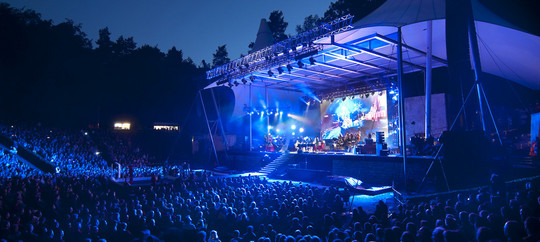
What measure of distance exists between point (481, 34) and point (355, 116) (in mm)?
12252

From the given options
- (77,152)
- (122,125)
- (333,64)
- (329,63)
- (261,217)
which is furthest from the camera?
(122,125)

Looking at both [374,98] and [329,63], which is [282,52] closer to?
[329,63]

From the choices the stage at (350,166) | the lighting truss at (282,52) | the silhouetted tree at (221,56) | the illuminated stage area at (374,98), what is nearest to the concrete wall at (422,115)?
the illuminated stage area at (374,98)

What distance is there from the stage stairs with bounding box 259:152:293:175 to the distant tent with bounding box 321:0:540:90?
8563mm

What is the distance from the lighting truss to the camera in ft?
47.1

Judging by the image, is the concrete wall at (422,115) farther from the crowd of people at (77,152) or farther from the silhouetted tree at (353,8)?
the crowd of people at (77,152)

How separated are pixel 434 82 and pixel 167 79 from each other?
1061 inches

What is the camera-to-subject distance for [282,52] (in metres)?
16.9

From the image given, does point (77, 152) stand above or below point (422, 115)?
below

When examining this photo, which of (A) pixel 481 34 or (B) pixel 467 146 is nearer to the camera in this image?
(B) pixel 467 146

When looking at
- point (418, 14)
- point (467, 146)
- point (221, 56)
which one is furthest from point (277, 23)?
point (467, 146)

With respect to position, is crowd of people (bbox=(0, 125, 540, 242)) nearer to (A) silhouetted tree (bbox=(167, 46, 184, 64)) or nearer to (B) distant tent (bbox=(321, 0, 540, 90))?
(B) distant tent (bbox=(321, 0, 540, 90))

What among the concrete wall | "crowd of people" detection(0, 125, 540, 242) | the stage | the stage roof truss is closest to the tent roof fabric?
the stage roof truss

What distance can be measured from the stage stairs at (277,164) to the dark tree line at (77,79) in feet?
34.8
